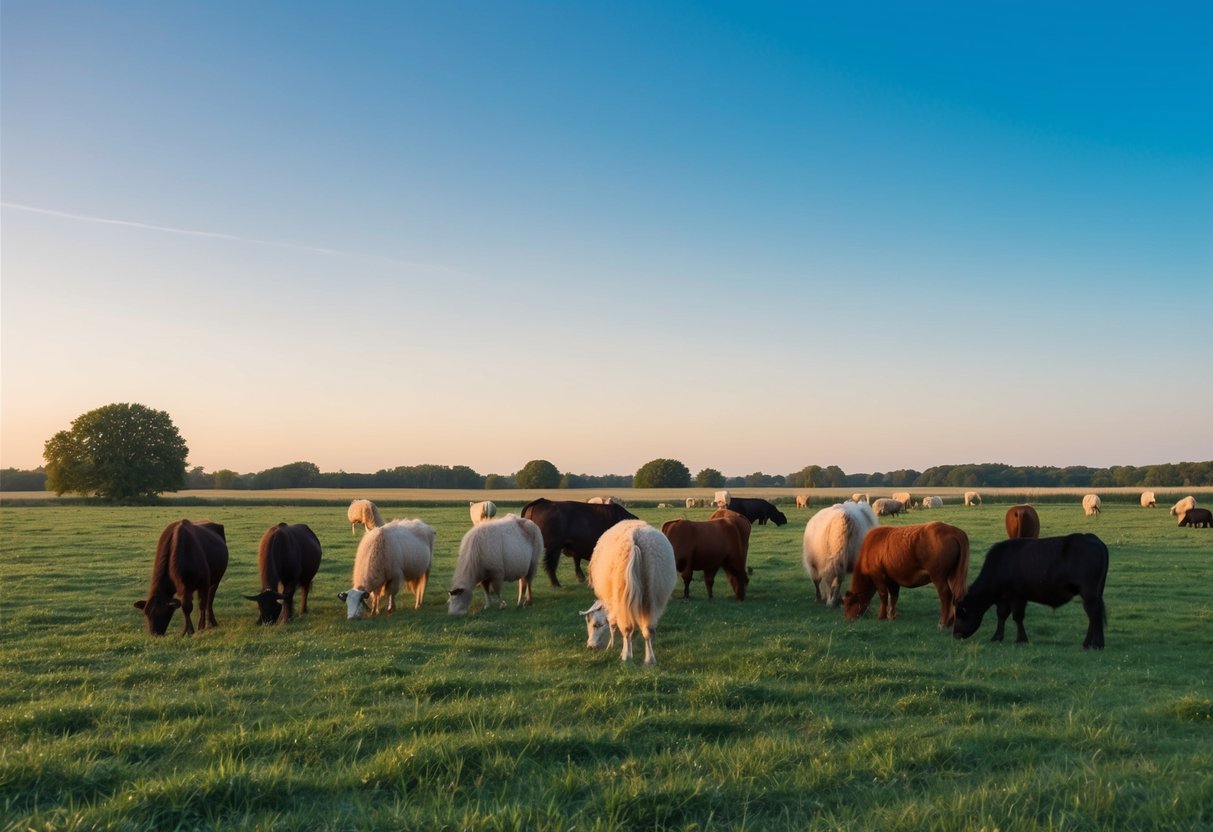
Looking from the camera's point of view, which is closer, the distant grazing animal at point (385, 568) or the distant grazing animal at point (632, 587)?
the distant grazing animal at point (632, 587)

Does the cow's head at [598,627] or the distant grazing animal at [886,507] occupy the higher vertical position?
the cow's head at [598,627]

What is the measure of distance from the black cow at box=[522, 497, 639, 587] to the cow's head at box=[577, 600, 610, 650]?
701 centimetres

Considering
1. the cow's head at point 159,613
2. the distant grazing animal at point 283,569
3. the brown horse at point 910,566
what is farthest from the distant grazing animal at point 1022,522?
the cow's head at point 159,613

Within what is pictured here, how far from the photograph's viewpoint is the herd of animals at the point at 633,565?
452 inches

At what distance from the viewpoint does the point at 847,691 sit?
8.79 meters

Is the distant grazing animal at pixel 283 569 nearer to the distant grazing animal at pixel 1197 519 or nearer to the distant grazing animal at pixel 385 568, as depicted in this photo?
the distant grazing animal at pixel 385 568

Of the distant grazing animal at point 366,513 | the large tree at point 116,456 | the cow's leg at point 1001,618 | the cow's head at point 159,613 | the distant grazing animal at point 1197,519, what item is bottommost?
the distant grazing animal at point 1197,519

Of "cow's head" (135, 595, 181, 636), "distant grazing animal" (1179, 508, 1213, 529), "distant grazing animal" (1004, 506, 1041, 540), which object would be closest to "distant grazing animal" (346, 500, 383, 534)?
"cow's head" (135, 595, 181, 636)

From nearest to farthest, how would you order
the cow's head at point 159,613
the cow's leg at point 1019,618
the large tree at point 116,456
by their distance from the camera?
the cow's leg at point 1019,618, the cow's head at point 159,613, the large tree at point 116,456

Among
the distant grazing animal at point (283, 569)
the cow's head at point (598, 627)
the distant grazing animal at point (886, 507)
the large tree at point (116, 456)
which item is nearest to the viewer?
the cow's head at point (598, 627)

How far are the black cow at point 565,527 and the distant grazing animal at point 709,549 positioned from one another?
243 cm

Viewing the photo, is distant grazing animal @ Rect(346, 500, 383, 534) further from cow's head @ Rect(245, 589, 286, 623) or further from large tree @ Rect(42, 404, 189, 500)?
large tree @ Rect(42, 404, 189, 500)

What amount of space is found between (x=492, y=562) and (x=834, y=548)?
22.0ft

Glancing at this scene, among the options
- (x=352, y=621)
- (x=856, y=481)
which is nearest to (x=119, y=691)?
(x=352, y=621)
